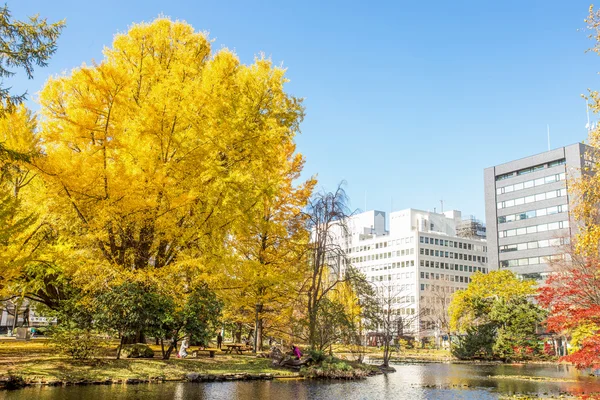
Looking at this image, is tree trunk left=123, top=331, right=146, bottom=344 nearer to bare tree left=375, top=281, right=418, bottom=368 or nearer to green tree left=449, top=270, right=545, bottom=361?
bare tree left=375, top=281, right=418, bottom=368

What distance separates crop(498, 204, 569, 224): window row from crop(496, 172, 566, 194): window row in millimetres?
4348

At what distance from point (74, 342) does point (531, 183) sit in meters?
84.4

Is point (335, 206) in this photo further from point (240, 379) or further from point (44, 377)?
point (44, 377)

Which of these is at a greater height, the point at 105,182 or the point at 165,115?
the point at 165,115

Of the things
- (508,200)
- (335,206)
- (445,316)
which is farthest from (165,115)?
(508,200)

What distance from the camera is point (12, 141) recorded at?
1923cm

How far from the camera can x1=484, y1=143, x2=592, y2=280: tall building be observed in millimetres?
83125

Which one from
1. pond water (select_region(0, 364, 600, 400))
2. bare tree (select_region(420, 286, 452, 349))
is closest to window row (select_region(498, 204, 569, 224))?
bare tree (select_region(420, 286, 452, 349))

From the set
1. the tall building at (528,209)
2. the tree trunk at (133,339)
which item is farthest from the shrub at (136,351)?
the tall building at (528,209)

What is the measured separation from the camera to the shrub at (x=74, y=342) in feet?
61.1

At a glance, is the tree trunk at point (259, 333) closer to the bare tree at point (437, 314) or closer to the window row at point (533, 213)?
the bare tree at point (437, 314)

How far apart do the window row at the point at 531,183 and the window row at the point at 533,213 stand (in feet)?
14.3

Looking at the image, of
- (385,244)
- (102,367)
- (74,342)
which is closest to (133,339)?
(74,342)

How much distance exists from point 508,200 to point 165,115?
82.6m
